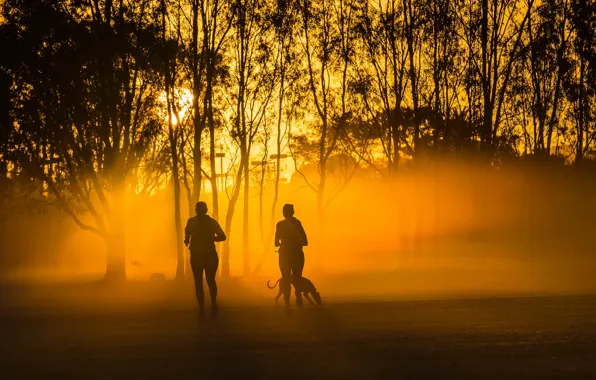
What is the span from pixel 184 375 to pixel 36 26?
1114 inches

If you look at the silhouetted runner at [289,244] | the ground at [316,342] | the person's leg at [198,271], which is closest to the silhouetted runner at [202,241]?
the person's leg at [198,271]

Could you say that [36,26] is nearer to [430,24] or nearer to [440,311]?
[430,24]

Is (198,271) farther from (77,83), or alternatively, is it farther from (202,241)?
(77,83)

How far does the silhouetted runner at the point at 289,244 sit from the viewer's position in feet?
63.6

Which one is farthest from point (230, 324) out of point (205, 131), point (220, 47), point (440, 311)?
point (205, 131)

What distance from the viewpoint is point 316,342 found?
45.9 feet

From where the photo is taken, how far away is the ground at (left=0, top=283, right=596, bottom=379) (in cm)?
1120

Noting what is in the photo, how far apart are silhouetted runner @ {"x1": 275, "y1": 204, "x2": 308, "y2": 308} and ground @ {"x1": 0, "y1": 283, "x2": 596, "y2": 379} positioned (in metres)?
0.70

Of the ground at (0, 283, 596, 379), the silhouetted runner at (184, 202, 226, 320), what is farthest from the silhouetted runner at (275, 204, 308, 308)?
the silhouetted runner at (184, 202, 226, 320)

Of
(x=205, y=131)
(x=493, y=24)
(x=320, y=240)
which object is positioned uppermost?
(x=493, y=24)

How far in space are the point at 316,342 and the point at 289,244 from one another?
5.57 m

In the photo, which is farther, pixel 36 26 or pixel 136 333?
pixel 36 26

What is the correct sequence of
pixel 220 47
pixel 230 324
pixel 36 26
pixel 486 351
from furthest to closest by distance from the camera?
pixel 220 47
pixel 36 26
pixel 230 324
pixel 486 351

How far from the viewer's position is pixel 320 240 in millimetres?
51562
